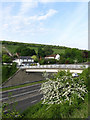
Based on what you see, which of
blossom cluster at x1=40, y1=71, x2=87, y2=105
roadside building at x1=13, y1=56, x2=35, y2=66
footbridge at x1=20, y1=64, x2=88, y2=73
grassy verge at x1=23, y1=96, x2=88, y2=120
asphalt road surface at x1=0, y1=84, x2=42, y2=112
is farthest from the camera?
roadside building at x1=13, y1=56, x2=35, y2=66

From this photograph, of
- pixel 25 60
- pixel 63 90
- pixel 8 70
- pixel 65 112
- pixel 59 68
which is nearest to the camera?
pixel 65 112

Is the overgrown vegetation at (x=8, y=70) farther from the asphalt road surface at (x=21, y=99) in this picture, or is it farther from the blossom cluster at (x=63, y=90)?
the blossom cluster at (x=63, y=90)

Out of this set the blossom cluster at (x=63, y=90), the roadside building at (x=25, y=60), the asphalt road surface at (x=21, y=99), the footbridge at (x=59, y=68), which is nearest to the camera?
the blossom cluster at (x=63, y=90)

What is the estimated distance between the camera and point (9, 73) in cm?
3325

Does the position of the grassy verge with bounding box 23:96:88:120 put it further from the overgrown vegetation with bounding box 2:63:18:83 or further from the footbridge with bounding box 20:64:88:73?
the overgrown vegetation with bounding box 2:63:18:83

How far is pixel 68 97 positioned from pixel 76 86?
0.96m

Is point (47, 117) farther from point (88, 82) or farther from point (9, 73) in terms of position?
point (9, 73)

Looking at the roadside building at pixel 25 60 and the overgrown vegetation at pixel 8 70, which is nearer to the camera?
the overgrown vegetation at pixel 8 70

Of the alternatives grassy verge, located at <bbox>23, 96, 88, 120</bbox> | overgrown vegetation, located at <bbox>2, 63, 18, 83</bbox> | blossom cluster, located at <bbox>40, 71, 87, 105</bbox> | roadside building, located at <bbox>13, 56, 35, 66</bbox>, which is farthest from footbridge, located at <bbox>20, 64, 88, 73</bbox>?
roadside building, located at <bbox>13, 56, 35, 66</bbox>

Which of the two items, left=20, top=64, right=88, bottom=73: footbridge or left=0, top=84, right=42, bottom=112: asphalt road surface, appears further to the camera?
left=20, top=64, right=88, bottom=73: footbridge

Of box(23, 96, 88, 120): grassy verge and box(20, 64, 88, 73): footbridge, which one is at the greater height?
box(20, 64, 88, 73): footbridge

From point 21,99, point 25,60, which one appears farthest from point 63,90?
point 25,60

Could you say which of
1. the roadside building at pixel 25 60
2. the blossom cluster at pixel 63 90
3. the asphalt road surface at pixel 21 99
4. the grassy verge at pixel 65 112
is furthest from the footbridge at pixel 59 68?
the roadside building at pixel 25 60

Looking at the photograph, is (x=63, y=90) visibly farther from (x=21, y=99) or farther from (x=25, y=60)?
(x=25, y=60)
